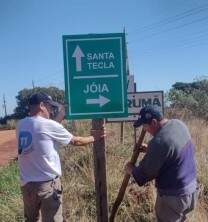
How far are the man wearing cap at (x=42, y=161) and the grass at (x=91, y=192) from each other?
1.32 metres

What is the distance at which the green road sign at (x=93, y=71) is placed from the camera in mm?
5945

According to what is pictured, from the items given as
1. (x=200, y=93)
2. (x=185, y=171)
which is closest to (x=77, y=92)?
(x=185, y=171)

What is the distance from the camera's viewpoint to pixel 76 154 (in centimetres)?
Result: 1062

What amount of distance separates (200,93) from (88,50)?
22212 millimetres

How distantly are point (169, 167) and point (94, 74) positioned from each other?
A: 1271 mm

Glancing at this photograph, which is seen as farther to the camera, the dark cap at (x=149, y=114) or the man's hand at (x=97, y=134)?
the man's hand at (x=97, y=134)

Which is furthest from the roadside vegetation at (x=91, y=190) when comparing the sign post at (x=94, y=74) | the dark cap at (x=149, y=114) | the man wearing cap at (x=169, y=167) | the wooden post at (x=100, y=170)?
the sign post at (x=94, y=74)

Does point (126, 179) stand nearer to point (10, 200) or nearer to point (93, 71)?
point (93, 71)

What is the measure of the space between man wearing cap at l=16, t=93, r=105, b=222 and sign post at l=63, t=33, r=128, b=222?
0.98 ft

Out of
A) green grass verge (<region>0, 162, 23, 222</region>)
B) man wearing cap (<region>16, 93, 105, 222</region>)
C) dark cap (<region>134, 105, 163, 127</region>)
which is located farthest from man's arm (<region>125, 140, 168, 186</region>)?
green grass verge (<region>0, 162, 23, 222</region>)

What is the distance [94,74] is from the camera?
19.5 feet

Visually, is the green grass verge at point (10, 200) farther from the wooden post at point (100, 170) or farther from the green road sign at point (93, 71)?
the green road sign at point (93, 71)

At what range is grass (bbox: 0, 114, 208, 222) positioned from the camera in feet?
24.9

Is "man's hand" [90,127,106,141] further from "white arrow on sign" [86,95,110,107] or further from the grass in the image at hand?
the grass
